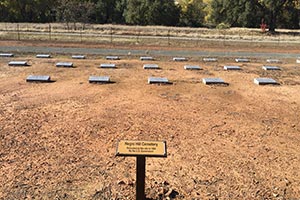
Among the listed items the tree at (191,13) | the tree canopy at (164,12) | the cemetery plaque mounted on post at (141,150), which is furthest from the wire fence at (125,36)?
the cemetery plaque mounted on post at (141,150)

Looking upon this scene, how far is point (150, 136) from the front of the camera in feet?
22.0

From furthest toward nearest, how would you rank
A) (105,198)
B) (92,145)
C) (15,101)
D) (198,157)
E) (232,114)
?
(15,101), (232,114), (92,145), (198,157), (105,198)

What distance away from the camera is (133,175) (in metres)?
5.19

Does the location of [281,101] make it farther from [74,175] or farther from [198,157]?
[74,175]

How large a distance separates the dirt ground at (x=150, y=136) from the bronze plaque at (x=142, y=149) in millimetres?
994

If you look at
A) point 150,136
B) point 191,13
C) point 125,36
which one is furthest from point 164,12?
point 150,136

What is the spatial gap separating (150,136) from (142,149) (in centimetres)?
271

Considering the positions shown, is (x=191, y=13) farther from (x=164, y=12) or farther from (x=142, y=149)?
(x=142, y=149)

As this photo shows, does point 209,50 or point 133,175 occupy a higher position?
point 209,50

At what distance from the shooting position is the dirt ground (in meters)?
4.92

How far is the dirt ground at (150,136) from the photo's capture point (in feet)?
16.1

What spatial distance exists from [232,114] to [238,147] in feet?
6.77

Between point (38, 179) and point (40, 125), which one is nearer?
point (38, 179)

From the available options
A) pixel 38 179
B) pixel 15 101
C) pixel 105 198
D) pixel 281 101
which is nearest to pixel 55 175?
pixel 38 179
